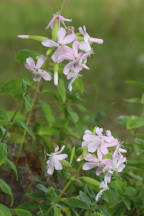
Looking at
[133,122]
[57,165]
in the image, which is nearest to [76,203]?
[57,165]

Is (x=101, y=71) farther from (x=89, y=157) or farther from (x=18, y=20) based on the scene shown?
(x=89, y=157)

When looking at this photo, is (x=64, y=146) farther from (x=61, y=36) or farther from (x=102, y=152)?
(x=61, y=36)

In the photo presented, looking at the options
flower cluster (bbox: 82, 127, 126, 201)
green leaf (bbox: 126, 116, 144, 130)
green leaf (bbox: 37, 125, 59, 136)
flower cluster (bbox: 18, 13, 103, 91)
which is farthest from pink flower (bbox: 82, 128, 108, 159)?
green leaf (bbox: 37, 125, 59, 136)

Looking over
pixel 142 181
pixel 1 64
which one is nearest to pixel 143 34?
pixel 1 64

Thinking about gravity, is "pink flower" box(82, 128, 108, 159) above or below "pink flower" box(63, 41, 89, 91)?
below

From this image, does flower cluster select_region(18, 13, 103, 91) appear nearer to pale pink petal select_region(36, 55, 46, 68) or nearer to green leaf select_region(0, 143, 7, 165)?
pale pink petal select_region(36, 55, 46, 68)

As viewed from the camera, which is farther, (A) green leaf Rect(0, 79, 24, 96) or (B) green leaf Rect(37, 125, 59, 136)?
(B) green leaf Rect(37, 125, 59, 136)

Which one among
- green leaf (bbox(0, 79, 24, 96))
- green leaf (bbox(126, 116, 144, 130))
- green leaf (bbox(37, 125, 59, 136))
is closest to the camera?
green leaf (bbox(0, 79, 24, 96))
